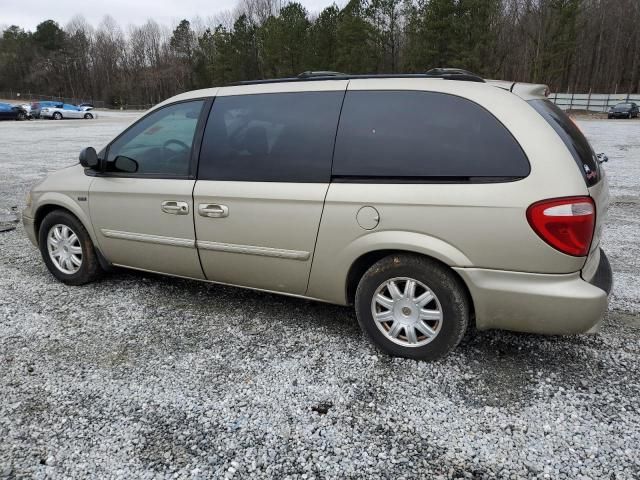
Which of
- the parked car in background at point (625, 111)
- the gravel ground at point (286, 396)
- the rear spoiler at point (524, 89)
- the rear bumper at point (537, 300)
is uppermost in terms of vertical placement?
the parked car in background at point (625, 111)

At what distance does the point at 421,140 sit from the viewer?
2900mm

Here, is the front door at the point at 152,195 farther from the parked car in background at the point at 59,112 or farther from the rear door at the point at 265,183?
the parked car in background at the point at 59,112

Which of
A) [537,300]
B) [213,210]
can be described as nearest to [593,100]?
Answer: [537,300]

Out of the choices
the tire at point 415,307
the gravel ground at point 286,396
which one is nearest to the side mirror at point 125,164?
the gravel ground at point 286,396

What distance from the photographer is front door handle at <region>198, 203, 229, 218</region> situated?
11.3 feet

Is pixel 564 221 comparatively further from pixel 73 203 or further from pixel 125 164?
pixel 73 203

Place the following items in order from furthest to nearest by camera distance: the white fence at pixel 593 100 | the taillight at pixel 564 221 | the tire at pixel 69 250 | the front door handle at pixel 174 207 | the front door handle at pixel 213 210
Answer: the white fence at pixel 593 100 → the tire at pixel 69 250 → the front door handle at pixel 174 207 → the front door handle at pixel 213 210 → the taillight at pixel 564 221

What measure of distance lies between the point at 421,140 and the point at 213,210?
153 cm

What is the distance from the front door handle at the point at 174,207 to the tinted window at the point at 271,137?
26cm

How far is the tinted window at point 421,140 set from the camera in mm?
2717

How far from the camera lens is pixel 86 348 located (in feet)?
11.0

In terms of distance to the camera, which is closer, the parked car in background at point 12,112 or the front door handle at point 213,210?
the front door handle at point 213,210

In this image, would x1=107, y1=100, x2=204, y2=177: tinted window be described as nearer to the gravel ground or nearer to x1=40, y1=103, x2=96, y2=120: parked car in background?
the gravel ground

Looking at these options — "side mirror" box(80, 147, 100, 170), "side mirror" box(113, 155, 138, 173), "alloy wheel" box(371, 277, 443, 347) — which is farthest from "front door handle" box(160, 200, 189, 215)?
"alloy wheel" box(371, 277, 443, 347)
